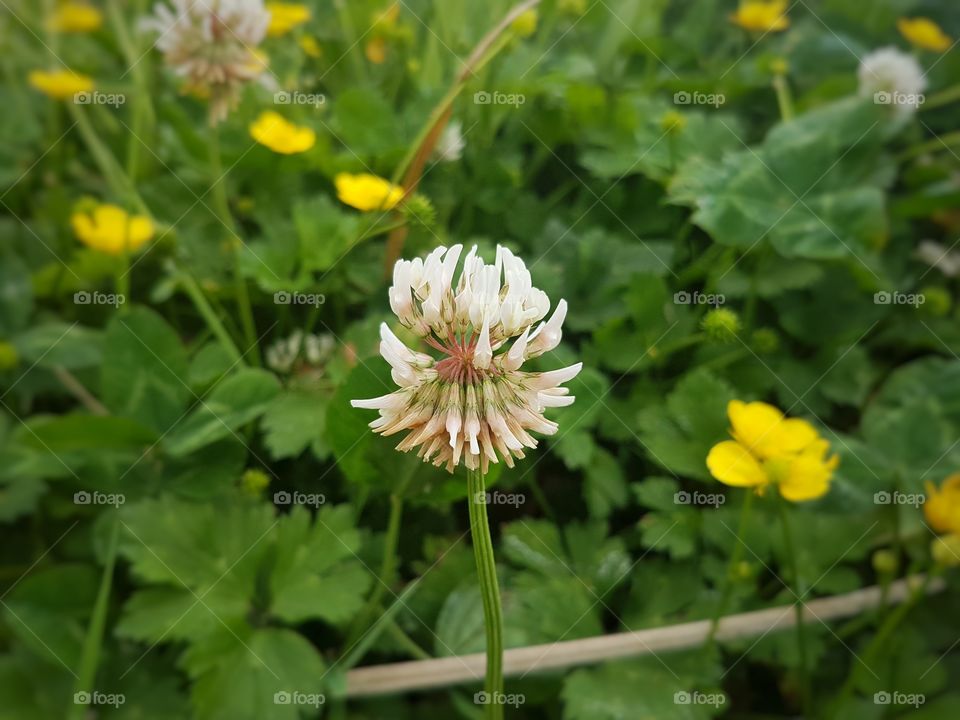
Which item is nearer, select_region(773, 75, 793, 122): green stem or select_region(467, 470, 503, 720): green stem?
select_region(467, 470, 503, 720): green stem

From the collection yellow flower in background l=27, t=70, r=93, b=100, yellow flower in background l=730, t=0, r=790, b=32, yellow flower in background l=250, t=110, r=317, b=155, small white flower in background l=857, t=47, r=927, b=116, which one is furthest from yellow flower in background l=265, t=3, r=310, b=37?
small white flower in background l=857, t=47, r=927, b=116

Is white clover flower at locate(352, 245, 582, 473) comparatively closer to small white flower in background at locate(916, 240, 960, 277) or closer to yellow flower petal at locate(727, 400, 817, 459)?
yellow flower petal at locate(727, 400, 817, 459)
